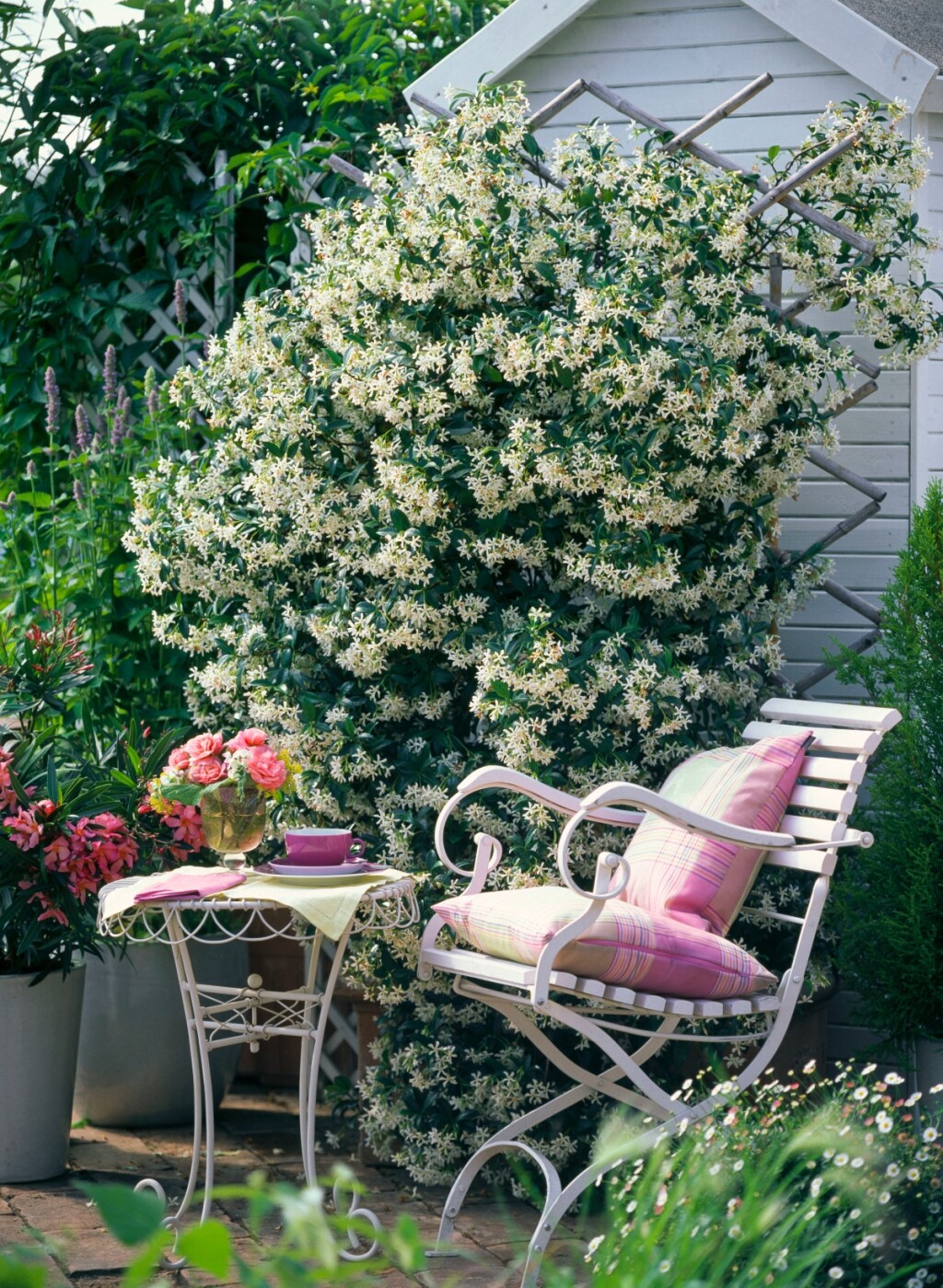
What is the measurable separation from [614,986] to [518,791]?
0.53 m

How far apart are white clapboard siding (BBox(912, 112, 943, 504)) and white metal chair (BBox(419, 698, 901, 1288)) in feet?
3.11

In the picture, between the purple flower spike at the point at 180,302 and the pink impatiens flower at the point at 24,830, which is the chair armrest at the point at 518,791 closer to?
the pink impatiens flower at the point at 24,830

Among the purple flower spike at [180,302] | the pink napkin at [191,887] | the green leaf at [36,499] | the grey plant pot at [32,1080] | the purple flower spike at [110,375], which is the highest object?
the purple flower spike at [180,302]

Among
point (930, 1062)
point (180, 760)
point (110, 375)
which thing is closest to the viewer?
point (180, 760)

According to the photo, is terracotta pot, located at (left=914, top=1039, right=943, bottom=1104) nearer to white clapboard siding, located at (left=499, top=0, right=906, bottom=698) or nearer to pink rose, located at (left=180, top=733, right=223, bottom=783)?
white clapboard siding, located at (left=499, top=0, right=906, bottom=698)

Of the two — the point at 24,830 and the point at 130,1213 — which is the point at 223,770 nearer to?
the point at 24,830

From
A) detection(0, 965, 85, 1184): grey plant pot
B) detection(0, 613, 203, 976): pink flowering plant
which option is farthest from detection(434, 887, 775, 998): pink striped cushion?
detection(0, 965, 85, 1184): grey plant pot

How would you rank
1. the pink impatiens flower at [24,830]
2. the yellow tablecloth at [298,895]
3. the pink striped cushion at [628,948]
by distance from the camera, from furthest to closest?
the pink impatiens flower at [24,830] → the yellow tablecloth at [298,895] → the pink striped cushion at [628,948]

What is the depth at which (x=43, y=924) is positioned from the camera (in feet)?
11.6

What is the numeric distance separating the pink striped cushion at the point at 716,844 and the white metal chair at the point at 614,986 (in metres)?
0.06

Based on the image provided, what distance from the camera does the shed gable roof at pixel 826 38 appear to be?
3.84 metres

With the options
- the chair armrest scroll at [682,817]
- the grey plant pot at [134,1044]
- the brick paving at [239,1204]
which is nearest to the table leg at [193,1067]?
the brick paving at [239,1204]

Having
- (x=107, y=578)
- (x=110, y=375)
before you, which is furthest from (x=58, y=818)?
(x=110, y=375)

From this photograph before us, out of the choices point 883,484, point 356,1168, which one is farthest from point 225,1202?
point 883,484
